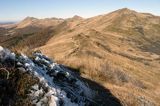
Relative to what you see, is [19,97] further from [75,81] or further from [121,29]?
[121,29]

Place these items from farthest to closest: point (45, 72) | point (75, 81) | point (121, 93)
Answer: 1. point (121, 93)
2. point (75, 81)
3. point (45, 72)

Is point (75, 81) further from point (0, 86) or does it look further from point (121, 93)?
point (121, 93)

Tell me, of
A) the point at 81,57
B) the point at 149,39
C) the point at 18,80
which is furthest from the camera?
the point at 149,39

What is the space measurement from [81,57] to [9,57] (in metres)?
22.2

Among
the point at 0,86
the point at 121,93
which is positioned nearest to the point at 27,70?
the point at 0,86

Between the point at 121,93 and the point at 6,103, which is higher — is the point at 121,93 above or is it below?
below

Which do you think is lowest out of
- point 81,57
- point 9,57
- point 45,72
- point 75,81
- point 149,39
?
point 149,39

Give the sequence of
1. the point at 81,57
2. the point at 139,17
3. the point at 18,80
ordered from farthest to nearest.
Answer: the point at 139,17 → the point at 81,57 → the point at 18,80

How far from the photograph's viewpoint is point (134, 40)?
68.6 meters

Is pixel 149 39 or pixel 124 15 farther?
pixel 124 15

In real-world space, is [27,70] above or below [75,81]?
above

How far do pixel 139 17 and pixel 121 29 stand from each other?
19.5m

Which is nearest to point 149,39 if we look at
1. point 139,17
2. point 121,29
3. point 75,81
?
point 121,29

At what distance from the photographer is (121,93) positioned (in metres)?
21.7
